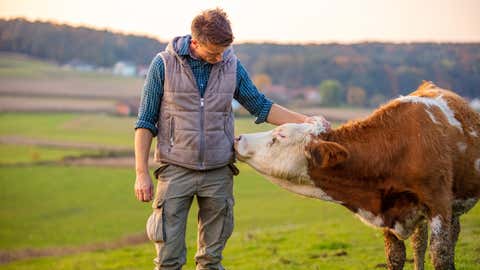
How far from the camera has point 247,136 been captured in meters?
5.80

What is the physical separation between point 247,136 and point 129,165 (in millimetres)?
41104

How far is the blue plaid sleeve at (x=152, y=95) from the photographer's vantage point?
5.38 m

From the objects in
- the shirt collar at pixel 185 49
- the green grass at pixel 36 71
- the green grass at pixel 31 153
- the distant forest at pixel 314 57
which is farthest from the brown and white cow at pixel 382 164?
the green grass at pixel 36 71

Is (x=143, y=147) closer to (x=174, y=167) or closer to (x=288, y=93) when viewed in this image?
(x=174, y=167)

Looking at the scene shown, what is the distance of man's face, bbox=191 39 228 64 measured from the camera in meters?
5.14

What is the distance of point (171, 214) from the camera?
5.46 meters

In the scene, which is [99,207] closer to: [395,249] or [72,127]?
[72,127]

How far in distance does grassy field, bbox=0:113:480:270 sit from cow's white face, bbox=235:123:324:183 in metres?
3.37

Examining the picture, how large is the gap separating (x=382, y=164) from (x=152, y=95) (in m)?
2.16

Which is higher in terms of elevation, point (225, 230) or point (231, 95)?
point (231, 95)

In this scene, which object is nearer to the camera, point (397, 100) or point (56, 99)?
point (397, 100)

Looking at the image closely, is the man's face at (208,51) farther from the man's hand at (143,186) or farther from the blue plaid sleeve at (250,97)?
the man's hand at (143,186)

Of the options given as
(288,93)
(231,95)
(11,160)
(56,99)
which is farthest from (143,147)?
(56,99)

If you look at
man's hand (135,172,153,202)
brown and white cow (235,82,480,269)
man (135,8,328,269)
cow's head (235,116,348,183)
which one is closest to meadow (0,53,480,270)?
brown and white cow (235,82,480,269)
